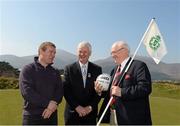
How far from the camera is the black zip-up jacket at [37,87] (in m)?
6.35

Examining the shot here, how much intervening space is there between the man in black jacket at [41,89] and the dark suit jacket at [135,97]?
1.19 metres

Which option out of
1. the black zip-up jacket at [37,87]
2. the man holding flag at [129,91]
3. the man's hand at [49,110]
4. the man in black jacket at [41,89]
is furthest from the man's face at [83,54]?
the man's hand at [49,110]

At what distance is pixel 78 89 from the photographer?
23.5ft

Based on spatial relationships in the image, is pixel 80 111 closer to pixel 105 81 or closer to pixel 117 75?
pixel 105 81

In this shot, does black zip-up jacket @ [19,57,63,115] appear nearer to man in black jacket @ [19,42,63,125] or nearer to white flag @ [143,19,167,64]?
man in black jacket @ [19,42,63,125]

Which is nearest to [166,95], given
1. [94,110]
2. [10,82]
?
[10,82]

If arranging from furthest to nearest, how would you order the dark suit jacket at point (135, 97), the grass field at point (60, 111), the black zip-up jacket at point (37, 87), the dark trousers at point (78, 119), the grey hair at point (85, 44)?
the grass field at point (60, 111), the dark trousers at point (78, 119), the grey hair at point (85, 44), the black zip-up jacket at point (37, 87), the dark suit jacket at point (135, 97)

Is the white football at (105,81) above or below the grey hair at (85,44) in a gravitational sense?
below

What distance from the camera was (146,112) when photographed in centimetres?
595

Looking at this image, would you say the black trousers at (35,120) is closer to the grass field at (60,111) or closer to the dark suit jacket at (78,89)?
the dark suit jacket at (78,89)

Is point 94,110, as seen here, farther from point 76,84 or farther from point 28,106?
point 28,106

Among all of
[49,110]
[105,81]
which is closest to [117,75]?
[105,81]

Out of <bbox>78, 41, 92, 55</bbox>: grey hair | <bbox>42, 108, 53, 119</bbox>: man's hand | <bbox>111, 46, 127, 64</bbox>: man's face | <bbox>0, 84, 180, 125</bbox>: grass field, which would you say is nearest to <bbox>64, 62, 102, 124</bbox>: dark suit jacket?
<bbox>78, 41, 92, 55</bbox>: grey hair

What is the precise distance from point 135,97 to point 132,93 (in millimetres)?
76
